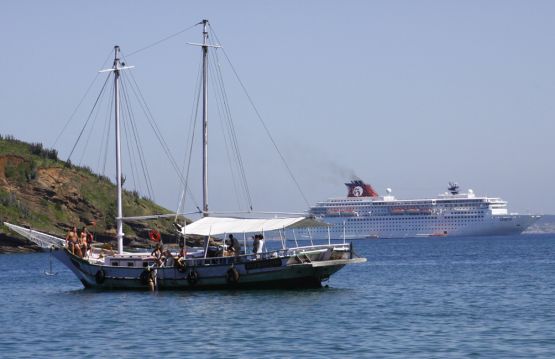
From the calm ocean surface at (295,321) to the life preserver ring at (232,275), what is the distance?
23.3 inches

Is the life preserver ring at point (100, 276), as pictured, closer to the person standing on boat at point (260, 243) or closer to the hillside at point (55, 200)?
the person standing on boat at point (260, 243)

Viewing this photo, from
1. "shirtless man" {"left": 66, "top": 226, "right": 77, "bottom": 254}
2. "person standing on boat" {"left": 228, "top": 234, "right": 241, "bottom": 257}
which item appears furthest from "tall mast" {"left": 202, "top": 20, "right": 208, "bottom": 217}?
"shirtless man" {"left": 66, "top": 226, "right": 77, "bottom": 254}

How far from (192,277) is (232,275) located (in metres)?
2.19

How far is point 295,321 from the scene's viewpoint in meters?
40.4

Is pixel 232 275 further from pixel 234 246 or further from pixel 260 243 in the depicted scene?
pixel 260 243

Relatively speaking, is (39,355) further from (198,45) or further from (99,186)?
(99,186)

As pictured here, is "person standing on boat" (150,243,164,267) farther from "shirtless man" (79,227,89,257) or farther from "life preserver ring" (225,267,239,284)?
"shirtless man" (79,227,89,257)

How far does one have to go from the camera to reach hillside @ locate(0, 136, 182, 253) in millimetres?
120438

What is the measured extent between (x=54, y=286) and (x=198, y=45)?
1644 cm

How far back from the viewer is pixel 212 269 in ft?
176

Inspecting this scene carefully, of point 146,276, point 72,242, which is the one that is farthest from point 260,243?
point 72,242

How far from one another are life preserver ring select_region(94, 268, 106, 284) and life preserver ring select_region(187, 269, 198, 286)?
5186mm

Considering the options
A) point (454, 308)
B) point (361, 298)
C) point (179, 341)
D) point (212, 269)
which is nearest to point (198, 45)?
point (212, 269)

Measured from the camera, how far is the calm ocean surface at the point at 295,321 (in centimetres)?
3366
